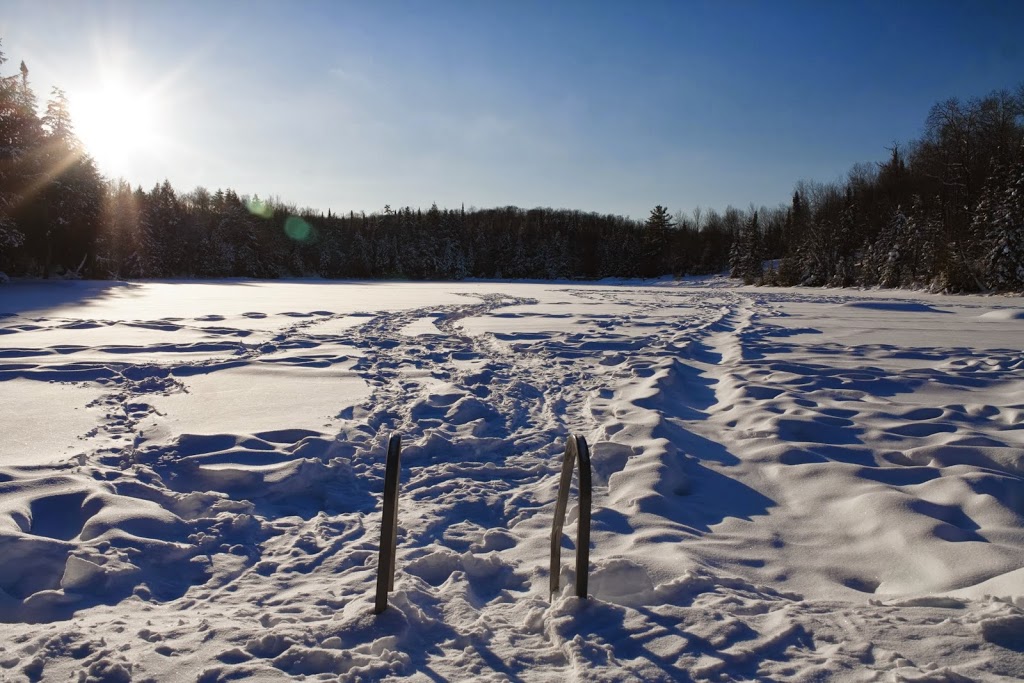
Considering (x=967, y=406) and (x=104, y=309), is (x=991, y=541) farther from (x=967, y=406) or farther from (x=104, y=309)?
(x=104, y=309)

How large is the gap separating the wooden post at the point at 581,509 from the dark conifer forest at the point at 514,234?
1288 inches

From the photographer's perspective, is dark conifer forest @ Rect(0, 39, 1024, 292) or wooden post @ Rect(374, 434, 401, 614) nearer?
wooden post @ Rect(374, 434, 401, 614)

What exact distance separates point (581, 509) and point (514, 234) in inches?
3129

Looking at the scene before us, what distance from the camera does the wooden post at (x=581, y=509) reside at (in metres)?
2.22

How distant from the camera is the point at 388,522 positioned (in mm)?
2297

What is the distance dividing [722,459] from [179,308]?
59.7 feet

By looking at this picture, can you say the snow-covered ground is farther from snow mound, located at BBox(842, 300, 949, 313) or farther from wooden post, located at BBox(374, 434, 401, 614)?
snow mound, located at BBox(842, 300, 949, 313)

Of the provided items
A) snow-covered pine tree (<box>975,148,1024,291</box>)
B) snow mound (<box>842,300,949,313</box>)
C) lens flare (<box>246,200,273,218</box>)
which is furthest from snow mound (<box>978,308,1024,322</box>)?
lens flare (<box>246,200,273,218</box>)

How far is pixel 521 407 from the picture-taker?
21.5 ft

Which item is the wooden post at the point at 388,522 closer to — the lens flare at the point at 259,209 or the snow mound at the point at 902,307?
the snow mound at the point at 902,307

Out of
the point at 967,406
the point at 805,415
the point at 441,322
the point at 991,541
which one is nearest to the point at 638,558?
the point at 991,541

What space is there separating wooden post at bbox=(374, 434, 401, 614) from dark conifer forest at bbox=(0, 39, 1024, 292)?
33.3m

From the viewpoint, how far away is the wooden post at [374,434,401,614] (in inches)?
88.9

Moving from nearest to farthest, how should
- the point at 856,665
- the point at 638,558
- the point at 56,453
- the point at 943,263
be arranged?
the point at 856,665 < the point at 638,558 < the point at 56,453 < the point at 943,263
